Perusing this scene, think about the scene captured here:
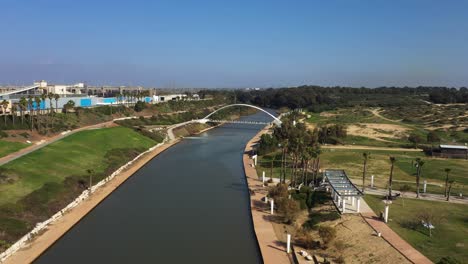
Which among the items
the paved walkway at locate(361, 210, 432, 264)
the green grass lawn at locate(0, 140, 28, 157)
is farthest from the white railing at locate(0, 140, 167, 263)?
the paved walkway at locate(361, 210, 432, 264)

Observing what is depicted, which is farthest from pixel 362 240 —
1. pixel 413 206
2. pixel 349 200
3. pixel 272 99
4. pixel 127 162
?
pixel 272 99

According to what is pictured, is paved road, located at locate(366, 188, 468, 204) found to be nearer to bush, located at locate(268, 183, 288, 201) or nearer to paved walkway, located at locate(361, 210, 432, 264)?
paved walkway, located at locate(361, 210, 432, 264)

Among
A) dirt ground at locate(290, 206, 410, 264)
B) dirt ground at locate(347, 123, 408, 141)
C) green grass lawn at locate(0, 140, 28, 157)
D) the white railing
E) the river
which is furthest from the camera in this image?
dirt ground at locate(347, 123, 408, 141)

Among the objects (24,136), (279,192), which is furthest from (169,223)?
(24,136)

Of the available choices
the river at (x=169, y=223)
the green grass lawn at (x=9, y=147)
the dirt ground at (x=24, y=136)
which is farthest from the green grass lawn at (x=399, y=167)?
the dirt ground at (x=24, y=136)

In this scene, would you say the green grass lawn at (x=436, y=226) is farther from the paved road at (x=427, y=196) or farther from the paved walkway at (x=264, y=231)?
the paved walkway at (x=264, y=231)

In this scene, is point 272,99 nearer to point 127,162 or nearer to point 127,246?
point 127,162

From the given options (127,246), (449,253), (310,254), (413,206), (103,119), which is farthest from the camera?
(103,119)

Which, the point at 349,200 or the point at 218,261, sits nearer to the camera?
the point at 218,261
